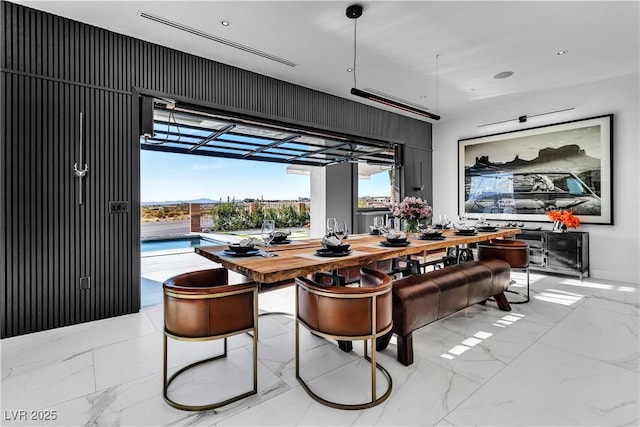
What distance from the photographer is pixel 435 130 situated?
22.2 ft

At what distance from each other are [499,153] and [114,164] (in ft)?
19.7

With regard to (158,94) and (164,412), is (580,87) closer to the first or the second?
(158,94)

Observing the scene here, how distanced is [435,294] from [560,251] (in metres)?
3.57

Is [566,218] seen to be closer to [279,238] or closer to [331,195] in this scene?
[279,238]

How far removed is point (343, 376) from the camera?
6.91 feet

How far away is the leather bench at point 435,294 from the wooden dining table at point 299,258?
0.26 m

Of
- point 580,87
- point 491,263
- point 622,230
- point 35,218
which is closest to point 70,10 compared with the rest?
point 35,218

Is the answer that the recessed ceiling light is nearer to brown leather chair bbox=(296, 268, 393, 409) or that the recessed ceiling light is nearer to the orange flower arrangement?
the orange flower arrangement

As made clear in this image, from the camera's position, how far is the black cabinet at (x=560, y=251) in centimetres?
462

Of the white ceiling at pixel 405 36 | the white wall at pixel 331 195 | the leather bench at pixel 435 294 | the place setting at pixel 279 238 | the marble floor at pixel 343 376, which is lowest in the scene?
the marble floor at pixel 343 376

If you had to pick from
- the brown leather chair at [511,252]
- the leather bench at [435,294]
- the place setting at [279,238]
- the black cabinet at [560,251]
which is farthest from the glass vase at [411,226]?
the black cabinet at [560,251]

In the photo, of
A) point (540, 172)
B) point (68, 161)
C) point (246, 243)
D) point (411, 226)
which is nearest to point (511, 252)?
point (411, 226)

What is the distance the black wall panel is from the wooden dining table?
1.44 metres

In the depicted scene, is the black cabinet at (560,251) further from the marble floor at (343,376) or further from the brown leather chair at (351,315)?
the brown leather chair at (351,315)
